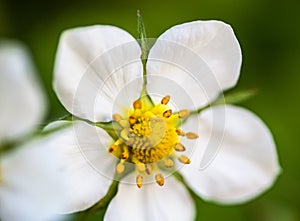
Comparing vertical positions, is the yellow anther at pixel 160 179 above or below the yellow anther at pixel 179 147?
below

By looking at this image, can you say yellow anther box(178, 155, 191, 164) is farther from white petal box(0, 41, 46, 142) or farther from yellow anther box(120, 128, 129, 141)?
white petal box(0, 41, 46, 142)

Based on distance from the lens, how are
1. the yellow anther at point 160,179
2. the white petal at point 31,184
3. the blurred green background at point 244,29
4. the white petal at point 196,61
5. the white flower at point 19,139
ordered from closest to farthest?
the white petal at point 196,61 → the yellow anther at point 160,179 → the white petal at point 31,184 → the white flower at point 19,139 → the blurred green background at point 244,29

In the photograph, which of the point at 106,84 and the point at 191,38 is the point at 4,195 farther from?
the point at 191,38

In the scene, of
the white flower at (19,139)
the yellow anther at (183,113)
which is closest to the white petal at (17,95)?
the white flower at (19,139)

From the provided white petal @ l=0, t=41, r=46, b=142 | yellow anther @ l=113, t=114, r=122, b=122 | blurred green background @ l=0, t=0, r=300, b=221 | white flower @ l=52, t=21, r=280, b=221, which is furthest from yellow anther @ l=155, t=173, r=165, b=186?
blurred green background @ l=0, t=0, r=300, b=221

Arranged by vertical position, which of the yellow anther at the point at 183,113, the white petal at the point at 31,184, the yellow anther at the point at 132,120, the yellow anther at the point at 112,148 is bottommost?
the white petal at the point at 31,184

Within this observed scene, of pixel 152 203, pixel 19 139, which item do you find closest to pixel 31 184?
pixel 19 139

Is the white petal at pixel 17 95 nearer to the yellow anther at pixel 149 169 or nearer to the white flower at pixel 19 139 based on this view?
the white flower at pixel 19 139
